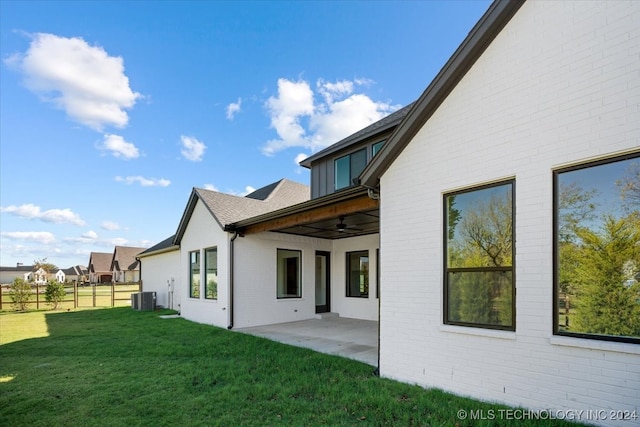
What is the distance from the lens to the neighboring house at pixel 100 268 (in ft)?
174

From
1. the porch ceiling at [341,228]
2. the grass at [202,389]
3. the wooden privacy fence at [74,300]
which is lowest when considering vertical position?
the wooden privacy fence at [74,300]

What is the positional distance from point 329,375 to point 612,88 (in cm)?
542

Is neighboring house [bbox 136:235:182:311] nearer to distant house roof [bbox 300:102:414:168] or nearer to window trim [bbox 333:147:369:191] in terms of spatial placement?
distant house roof [bbox 300:102:414:168]

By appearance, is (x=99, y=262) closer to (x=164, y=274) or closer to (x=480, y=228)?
(x=164, y=274)

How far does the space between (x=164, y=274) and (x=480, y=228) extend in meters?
16.6

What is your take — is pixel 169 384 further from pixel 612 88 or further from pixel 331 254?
pixel 331 254

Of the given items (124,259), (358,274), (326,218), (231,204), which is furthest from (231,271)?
(124,259)

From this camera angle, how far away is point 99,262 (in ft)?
178

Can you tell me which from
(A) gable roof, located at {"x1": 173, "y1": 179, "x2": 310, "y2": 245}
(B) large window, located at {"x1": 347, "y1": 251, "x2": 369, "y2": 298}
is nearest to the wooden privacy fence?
(A) gable roof, located at {"x1": 173, "y1": 179, "x2": 310, "y2": 245}

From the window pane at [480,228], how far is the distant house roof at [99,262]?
199ft

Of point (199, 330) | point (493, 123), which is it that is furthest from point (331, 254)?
point (493, 123)

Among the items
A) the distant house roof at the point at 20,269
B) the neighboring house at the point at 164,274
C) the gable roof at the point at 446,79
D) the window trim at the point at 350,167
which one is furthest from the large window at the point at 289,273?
the distant house roof at the point at 20,269

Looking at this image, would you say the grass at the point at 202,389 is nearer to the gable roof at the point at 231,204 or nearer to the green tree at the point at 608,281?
the green tree at the point at 608,281

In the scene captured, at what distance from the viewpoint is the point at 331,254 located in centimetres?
1332
